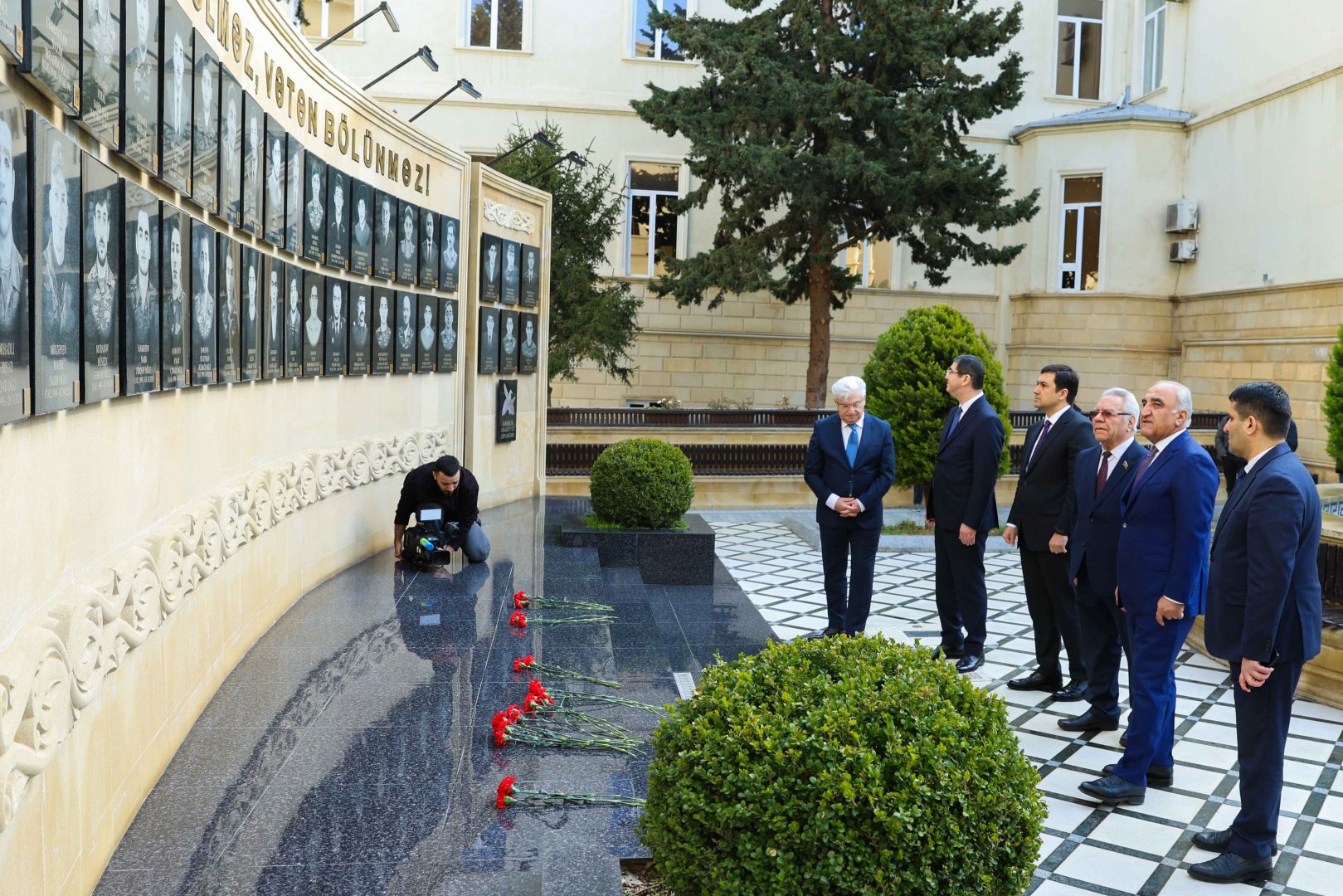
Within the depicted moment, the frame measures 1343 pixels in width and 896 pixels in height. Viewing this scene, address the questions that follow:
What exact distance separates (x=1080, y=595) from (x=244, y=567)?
4.54 metres

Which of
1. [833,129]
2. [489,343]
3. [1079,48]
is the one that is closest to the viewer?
[489,343]

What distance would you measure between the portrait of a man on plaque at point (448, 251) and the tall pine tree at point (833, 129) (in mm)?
7597

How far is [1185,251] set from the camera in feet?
71.8

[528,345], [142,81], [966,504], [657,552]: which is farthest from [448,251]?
[142,81]

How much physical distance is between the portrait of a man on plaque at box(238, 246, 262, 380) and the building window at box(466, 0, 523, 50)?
647 inches

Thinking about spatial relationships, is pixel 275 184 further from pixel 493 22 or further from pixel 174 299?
pixel 493 22

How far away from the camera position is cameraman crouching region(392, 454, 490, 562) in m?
8.23

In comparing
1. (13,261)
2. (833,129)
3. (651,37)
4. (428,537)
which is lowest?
(428,537)

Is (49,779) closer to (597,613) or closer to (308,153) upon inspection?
(597,613)

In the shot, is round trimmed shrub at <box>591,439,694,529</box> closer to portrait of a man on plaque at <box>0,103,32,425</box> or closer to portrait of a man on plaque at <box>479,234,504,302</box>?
portrait of a man on plaque at <box>479,234,504,302</box>

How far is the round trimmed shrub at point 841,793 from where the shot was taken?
267 cm

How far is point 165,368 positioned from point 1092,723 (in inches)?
197

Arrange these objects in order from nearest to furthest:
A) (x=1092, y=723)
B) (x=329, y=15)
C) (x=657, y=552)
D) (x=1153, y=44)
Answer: (x=1092, y=723)
(x=657, y=552)
(x=329, y=15)
(x=1153, y=44)

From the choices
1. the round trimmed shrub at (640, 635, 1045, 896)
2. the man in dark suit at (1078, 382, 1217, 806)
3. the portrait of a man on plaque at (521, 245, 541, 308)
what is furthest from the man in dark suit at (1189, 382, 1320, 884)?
the portrait of a man on plaque at (521, 245, 541, 308)
